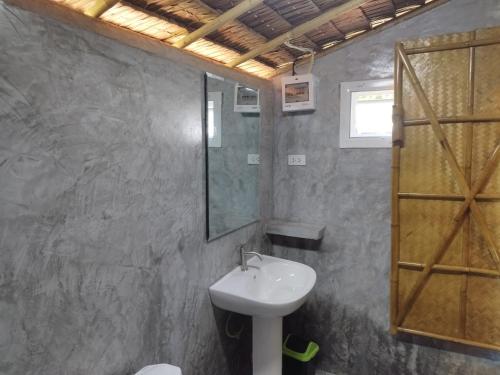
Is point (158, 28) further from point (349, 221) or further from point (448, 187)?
point (448, 187)

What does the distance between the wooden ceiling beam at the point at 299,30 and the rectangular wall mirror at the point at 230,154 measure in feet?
0.62

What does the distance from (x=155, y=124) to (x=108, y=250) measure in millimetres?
596

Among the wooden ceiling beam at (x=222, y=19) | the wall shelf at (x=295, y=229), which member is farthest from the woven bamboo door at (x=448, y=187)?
the wooden ceiling beam at (x=222, y=19)

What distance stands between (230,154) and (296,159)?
26.9 inches

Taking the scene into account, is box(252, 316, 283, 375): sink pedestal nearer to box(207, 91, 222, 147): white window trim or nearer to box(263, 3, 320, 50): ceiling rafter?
box(207, 91, 222, 147): white window trim

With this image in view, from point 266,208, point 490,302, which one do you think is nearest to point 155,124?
point 266,208

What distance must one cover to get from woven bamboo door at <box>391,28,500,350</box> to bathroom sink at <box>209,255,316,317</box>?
75 cm

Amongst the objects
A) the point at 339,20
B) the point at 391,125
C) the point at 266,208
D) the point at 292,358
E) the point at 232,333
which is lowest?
the point at 292,358

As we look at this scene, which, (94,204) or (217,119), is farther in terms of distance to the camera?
(217,119)

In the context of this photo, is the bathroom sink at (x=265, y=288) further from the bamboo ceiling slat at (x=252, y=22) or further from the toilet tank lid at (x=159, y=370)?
the bamboo ceiling slat at (x=252, y=22)

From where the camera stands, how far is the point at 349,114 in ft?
7.35

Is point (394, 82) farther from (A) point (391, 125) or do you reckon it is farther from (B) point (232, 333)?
(B) point (232, 333)

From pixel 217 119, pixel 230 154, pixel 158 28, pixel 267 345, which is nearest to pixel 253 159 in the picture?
pixel 230 154

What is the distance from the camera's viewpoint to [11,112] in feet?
2.86
